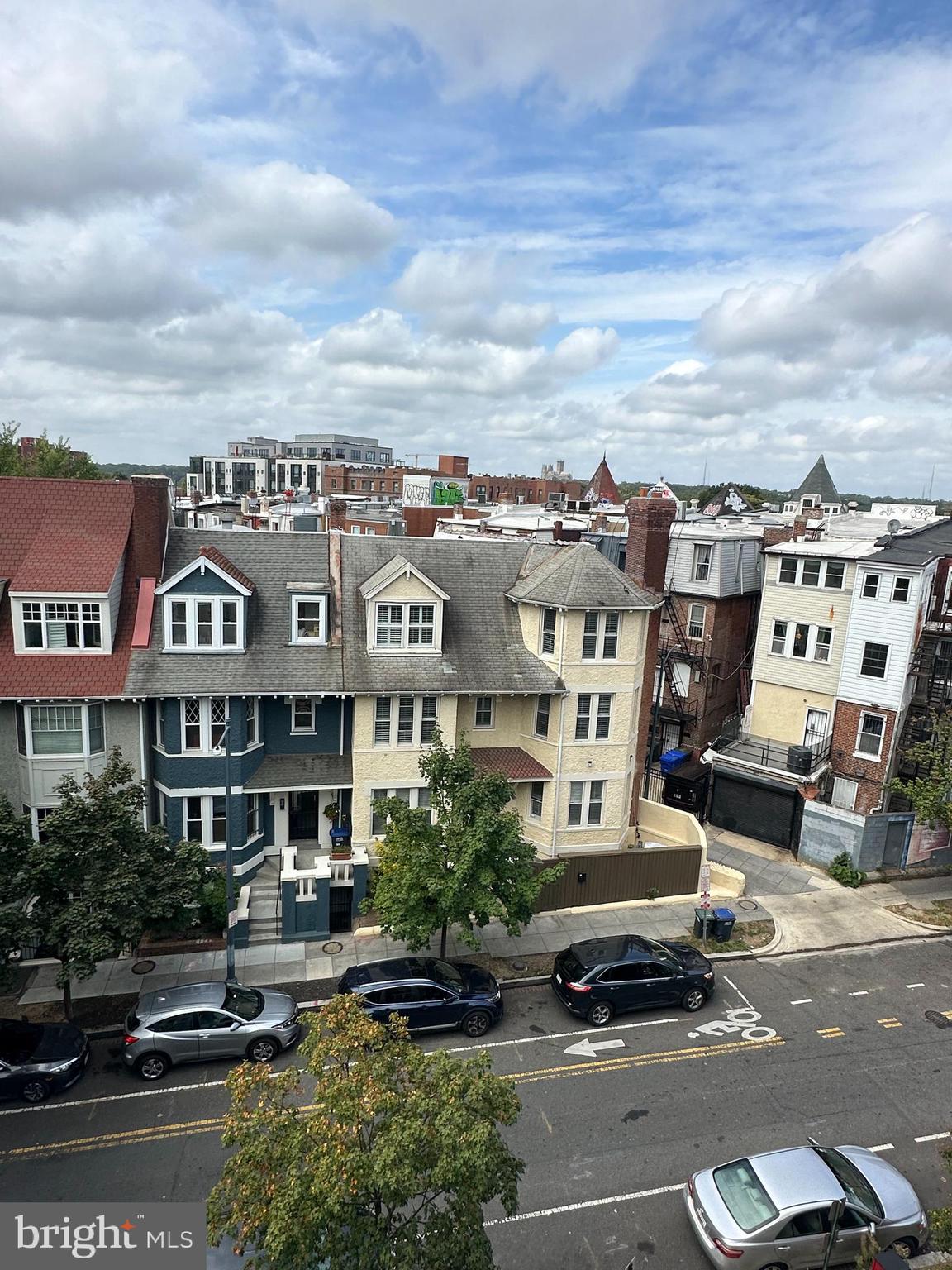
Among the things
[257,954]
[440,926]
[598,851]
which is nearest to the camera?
[440,926]

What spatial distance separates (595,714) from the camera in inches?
1094

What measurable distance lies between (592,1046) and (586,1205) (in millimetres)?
4765

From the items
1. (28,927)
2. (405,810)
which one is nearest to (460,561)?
(405,810)

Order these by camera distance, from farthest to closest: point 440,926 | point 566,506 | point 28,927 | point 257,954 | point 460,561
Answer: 1. point 566,506
2. point 460,561
3. point 257,954
4. point 440,926
5. point 28,927

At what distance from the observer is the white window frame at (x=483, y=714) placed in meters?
28.3

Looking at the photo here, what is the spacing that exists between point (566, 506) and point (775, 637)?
154ft

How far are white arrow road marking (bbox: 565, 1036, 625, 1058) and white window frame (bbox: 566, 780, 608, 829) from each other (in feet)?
31.6

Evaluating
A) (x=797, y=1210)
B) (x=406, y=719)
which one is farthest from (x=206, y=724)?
(x=797, y=1210)

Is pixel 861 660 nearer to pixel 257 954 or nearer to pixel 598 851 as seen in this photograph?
pixel 598 851

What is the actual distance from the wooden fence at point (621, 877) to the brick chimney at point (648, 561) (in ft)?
11.0

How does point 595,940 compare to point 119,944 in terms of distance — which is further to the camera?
point 595,940

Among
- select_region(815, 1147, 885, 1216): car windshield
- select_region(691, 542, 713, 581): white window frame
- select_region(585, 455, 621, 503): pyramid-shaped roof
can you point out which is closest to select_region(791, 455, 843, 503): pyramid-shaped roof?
select_region(585, 455, 621, 503): pyramid-shaped roof

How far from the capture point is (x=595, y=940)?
2092 cm

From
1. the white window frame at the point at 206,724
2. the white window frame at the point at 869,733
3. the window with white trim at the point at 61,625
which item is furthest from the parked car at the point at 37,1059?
the white window frame at the point at 869,733
